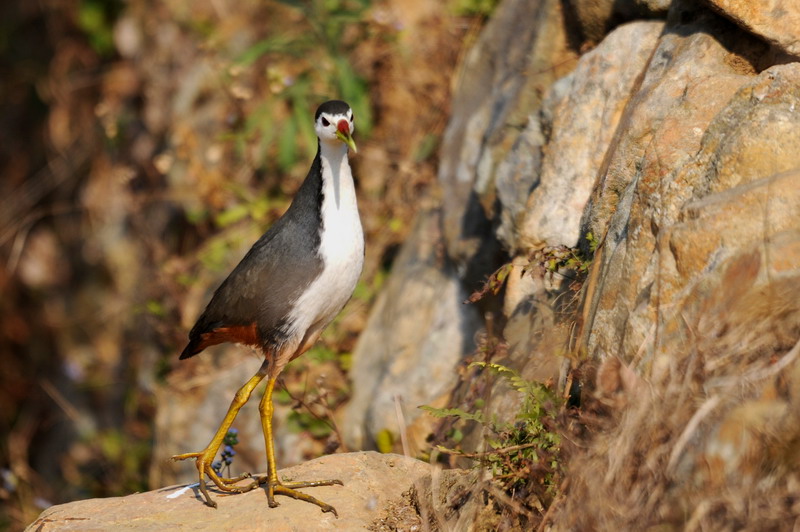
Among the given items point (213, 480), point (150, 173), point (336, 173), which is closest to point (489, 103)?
point (336, 173)

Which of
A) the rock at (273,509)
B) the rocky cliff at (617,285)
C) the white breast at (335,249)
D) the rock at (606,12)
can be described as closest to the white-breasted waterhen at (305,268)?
the white breast at (335,249)

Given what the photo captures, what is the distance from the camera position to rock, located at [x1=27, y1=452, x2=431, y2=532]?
379cm

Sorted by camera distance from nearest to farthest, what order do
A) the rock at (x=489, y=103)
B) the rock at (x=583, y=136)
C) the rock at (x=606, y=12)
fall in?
the rock at (x=583, y=136) → the rock at (x=606, y=12) → the rock at (x=489, y=103)

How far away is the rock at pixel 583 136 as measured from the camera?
4566mm

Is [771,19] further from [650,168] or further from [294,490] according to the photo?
[294,490]

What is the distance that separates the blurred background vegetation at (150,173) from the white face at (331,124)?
2189mm

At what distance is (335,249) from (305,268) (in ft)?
0.57

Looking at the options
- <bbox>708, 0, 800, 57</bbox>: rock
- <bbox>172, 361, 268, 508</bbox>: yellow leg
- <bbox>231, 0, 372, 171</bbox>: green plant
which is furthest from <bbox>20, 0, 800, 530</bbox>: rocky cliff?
<bbox>231, 0, 372, 171</bbox>: green plant

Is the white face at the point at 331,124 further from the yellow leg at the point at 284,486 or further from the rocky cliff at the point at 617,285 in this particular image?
the yellow leg at the point at 284,486

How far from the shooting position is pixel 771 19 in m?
3.88

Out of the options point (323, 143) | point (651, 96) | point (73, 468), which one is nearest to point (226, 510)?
point (323, 143)

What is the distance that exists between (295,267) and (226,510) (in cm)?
115

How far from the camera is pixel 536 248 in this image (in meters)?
4.61

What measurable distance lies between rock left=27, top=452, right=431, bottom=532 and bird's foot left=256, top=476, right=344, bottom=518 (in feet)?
0.08
